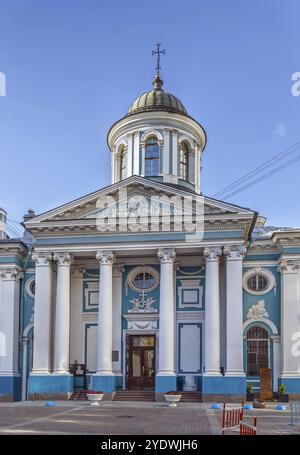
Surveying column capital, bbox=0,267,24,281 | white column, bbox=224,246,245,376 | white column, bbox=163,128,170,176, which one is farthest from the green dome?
column capital, bbox=0,267,24,281

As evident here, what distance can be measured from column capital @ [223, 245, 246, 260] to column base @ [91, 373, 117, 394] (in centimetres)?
780

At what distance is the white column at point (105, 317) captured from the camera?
29.8 m

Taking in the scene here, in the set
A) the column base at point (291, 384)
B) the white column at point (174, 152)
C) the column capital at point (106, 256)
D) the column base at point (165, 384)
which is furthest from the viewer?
the white column at point (174, 152)

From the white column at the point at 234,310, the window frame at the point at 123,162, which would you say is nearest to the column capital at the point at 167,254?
the white column at the point at 234,310

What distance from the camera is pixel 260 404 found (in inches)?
1015

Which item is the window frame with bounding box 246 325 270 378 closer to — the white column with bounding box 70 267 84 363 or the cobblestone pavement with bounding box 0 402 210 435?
the cobblestone pavement with bounding box 0 402 210 435

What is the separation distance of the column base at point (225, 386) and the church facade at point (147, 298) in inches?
1.7

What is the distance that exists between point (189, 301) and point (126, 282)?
10.8 feet

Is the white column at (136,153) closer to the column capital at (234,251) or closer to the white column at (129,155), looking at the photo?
the white column at (129,155)

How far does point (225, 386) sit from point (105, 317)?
20.7 ft

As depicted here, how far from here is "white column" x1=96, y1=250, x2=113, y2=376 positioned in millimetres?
29844
